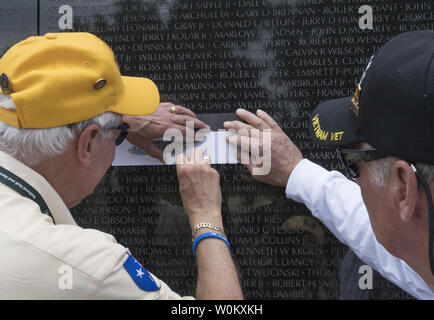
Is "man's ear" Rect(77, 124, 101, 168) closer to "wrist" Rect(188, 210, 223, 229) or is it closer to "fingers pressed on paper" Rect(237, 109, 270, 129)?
"wrist" Rect(188, 210, 223, 229)

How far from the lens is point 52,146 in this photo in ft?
4.88

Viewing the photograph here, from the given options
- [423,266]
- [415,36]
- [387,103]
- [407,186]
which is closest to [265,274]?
[423,266]

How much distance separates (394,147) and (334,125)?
12.2 inches

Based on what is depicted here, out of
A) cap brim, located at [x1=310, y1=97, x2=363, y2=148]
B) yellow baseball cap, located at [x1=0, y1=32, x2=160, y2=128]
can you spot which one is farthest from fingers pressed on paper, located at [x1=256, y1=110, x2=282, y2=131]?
yellow baseball cap, located at [x1=0, y1=32, x2=160, y2=128]

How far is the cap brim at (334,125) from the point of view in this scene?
1.46 m

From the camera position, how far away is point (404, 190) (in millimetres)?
1293

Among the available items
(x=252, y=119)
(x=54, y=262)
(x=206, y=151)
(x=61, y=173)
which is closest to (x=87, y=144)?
(x=61, y=173)

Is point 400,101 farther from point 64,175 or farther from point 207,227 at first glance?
point 64,175

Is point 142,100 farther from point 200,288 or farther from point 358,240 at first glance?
point 358,240

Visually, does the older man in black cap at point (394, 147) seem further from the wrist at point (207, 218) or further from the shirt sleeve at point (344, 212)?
the wrist at point (207, 218)

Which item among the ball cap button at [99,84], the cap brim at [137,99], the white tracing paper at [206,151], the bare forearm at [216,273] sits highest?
the ball cap button at [99,84]

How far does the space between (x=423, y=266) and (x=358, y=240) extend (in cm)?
41

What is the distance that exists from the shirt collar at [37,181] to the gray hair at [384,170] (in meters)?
1.05

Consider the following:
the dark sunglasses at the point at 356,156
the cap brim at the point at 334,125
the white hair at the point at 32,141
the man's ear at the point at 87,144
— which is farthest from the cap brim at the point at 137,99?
the dark sunglasses at the point at 356,156
